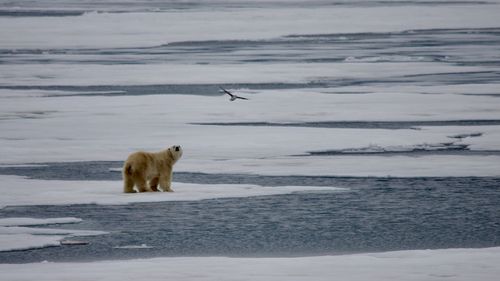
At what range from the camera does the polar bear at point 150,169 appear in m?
10.0

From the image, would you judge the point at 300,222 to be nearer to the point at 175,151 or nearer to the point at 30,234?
the point at 175,151

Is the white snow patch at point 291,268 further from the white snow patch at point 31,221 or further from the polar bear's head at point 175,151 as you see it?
the polar bear's head at point 175,151

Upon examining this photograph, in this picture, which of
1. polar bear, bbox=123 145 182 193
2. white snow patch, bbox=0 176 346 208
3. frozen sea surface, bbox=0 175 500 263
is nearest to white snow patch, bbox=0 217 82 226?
frozen sea surface, bbox=0 175 500 263

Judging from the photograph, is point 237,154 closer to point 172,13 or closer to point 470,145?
point 470,145

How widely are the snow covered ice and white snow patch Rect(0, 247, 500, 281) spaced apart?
0.02 metres

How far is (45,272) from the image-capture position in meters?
7.14

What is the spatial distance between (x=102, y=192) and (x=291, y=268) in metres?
3.51

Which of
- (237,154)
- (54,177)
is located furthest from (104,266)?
(237,154)

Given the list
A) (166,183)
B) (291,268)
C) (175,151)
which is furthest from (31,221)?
(291,268)

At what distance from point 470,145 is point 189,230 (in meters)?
5.35

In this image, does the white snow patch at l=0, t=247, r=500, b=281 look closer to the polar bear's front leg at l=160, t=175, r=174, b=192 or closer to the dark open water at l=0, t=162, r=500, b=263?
the dark open water at l=0, t=162, r=500, b=263

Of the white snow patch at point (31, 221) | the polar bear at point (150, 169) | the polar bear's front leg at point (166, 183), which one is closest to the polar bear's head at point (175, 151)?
the polar bear at point (150, 169)

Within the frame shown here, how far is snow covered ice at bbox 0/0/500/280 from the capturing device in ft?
25.7

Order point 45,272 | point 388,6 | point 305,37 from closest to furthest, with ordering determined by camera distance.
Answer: point 45,272 < point 305,37 < point 388,6
